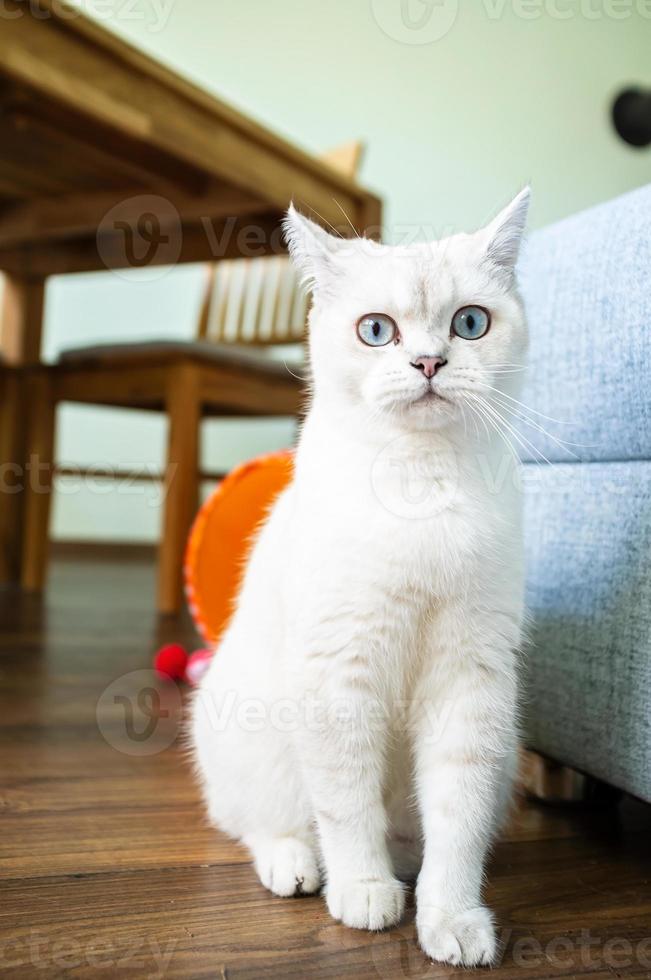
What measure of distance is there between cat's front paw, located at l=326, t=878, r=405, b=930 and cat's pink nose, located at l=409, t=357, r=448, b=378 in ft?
1.50

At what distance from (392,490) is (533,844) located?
486mm

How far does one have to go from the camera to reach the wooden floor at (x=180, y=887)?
2.30 ft

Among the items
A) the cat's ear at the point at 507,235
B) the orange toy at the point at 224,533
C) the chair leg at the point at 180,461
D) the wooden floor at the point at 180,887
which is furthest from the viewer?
the chair leg at the point at 180,461

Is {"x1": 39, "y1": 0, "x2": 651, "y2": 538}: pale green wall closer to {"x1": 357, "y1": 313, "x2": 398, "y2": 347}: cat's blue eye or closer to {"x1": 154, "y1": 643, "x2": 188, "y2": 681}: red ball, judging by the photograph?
{"x1": 154, "y1": 643, "x2": 188, "y2": 681}: red ball

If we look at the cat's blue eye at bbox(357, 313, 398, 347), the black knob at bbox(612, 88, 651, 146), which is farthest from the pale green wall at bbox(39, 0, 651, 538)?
the cat's blue eye at bbox(357, 313, 398, 347)

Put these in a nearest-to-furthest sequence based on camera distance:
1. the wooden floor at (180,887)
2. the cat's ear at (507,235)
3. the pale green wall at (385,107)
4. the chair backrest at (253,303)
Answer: the wooden floor at (180,887) → the cat's ear at (507,235) → the chair backrest at (253,303) → the pale green wall at (385,107)

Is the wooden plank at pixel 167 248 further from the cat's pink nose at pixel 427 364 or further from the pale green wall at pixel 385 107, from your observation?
the cat's pink nose at pixel 427 364

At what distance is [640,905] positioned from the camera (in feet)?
2.70

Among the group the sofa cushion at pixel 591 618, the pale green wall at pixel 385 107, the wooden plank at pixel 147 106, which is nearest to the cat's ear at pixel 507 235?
the sofa cushion at pixel 591 618

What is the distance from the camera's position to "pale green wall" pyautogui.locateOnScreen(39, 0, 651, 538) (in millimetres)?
3684

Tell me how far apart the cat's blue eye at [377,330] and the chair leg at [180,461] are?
5.49ft

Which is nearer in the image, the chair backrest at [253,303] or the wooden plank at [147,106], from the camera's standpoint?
the wooden plank at [147,106]

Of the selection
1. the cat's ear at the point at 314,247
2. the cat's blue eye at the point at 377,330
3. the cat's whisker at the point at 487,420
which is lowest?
the cat's whisker at the point at 487,420

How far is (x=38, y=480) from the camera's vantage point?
2723mm
